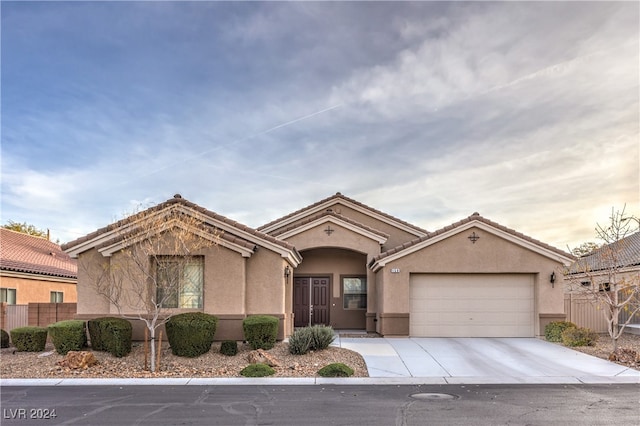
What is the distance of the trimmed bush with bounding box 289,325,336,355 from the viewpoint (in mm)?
14969

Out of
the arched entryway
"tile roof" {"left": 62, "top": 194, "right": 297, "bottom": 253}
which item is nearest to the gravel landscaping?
"tile roof" {"left": 62, "top": 194, "right": 297, "bottom": 253}

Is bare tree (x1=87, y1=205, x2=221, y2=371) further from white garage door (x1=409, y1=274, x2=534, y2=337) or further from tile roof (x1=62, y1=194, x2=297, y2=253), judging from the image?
white garage door (x1=409, y1=274, x2=534, y2=337)

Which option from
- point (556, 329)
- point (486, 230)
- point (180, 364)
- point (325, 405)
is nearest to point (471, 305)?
point (486, 230)

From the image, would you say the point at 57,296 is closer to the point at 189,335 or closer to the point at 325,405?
the point at 189,335

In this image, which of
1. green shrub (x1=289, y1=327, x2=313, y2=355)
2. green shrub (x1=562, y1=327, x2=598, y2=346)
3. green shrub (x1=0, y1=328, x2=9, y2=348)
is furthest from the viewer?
green shrub (x1=562, y1=327, x2=598, y2=346)

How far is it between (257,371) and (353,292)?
11030 millimetres

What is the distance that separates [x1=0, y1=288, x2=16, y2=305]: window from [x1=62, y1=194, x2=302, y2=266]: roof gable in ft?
21.1

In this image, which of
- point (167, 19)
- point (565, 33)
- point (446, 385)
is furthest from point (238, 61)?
point (446, 385)

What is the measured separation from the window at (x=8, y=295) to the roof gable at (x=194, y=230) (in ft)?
21.1

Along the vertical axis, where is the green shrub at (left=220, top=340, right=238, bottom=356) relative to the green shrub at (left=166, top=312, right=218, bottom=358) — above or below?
below

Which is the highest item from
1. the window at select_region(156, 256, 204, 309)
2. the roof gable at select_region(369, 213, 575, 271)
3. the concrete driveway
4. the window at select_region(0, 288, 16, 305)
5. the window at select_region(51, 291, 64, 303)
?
the roof gable at select_region(369, 213, 575, 271)

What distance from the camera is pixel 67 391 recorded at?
11.4 meters

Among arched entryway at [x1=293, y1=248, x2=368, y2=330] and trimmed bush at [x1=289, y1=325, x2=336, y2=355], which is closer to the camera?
trimmed bush at [x1=289, y1=325, x2=336, y2=355]

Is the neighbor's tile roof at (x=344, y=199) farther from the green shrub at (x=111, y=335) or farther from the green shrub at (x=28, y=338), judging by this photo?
the green shrub at (x=28, y=338)
